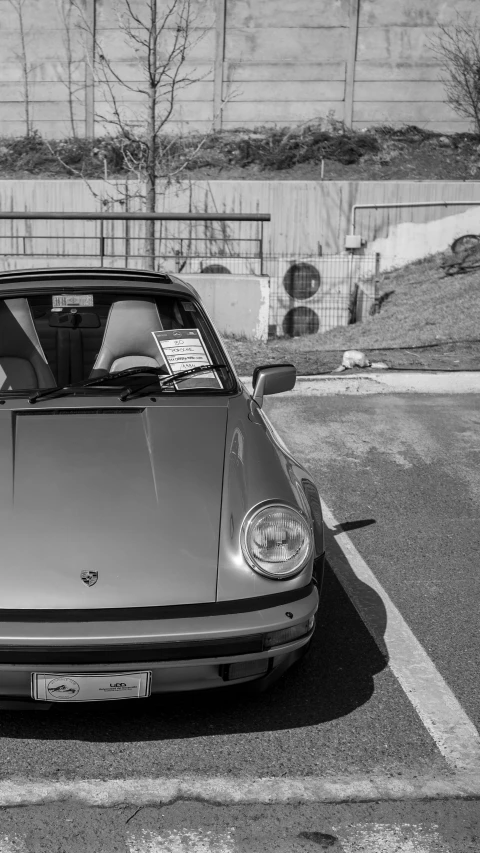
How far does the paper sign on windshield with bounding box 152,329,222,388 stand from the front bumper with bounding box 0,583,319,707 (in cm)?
147

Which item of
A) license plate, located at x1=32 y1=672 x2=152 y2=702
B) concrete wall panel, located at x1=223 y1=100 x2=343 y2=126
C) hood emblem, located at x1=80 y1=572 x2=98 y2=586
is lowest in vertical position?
license plate, located at x1=32 y1=672 x2=152 y2=702

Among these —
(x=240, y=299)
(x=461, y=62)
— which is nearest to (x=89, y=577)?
(x=240, y=299)

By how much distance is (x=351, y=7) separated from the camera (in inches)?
1036

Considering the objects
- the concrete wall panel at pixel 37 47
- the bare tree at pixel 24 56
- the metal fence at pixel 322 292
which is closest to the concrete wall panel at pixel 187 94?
the concrete wall panel at pixel 37 47

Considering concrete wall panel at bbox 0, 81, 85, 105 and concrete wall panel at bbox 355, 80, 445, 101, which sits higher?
concrete wall panel at bbox 355, 80, 445, 101

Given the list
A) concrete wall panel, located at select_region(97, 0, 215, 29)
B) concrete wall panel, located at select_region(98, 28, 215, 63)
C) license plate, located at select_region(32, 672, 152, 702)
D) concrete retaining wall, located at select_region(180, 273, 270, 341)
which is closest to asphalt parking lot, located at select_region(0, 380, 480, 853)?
license plate, located at select_region(32, 672, 152, 702)

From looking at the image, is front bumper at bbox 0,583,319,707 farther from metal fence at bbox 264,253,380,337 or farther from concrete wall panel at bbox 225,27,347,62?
concrete wall panel at bbox 225,27,347,62

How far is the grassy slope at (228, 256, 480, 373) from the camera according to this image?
12370mm

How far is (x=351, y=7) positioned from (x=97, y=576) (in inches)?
1073

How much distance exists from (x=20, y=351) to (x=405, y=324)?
12.6 m

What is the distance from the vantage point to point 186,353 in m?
4.18

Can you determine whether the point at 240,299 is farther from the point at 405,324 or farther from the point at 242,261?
the point at 242,261

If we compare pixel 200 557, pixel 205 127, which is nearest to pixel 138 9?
pixel 205 127

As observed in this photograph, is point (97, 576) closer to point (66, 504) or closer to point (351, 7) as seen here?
point (66, 504)
